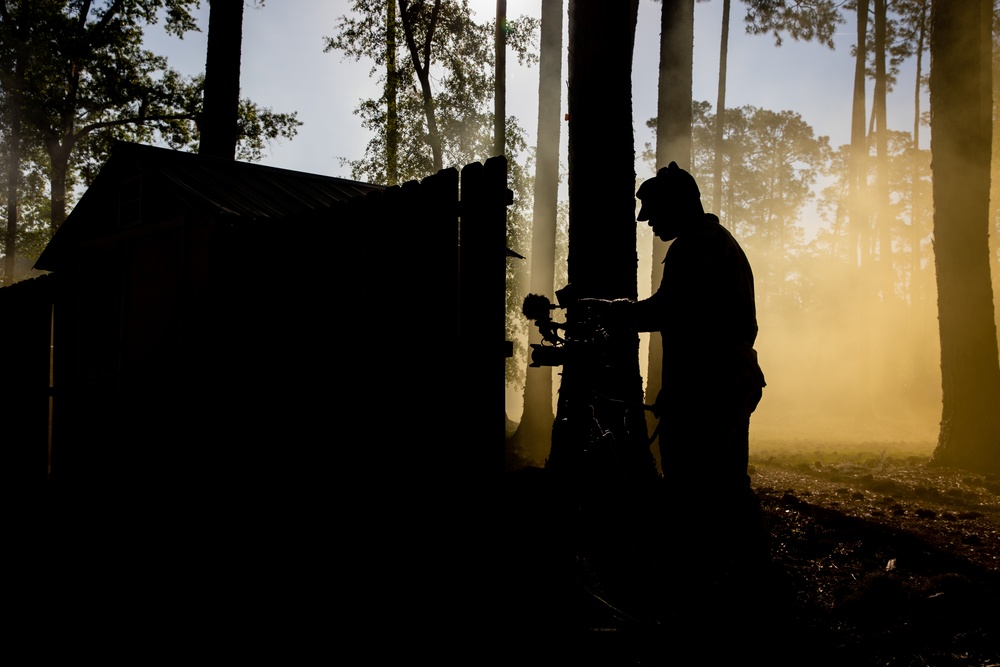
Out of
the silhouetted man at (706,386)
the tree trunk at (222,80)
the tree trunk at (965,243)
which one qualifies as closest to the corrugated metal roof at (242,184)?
the tree trunk at (222,80)

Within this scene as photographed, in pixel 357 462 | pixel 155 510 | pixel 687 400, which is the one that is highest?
pixel 687 400

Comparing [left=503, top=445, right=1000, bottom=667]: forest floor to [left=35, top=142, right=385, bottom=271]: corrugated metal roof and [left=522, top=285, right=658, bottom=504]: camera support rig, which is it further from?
[left=35, top=142, right=385, bottom=271]: corrugated metal roof

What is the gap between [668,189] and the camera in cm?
321

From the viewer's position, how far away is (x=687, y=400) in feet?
10.2

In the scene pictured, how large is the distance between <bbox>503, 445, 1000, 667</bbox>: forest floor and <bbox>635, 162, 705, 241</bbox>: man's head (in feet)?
4.92

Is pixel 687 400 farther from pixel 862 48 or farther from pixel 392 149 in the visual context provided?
pixel 862 48

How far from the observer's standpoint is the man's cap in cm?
321

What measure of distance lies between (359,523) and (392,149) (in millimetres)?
19925

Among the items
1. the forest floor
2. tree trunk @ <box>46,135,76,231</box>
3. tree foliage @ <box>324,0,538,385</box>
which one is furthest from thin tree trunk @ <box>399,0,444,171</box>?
the forest floor

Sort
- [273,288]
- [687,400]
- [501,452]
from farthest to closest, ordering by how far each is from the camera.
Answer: [273,288] < [501,452] < [687,400]

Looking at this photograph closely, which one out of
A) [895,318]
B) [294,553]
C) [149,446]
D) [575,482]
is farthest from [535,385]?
[895,318]

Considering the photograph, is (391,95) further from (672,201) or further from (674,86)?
(672,201)

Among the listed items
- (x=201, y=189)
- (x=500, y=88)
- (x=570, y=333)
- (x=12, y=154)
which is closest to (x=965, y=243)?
(x=570, y=333)

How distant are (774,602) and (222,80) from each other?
1428 centimetres
